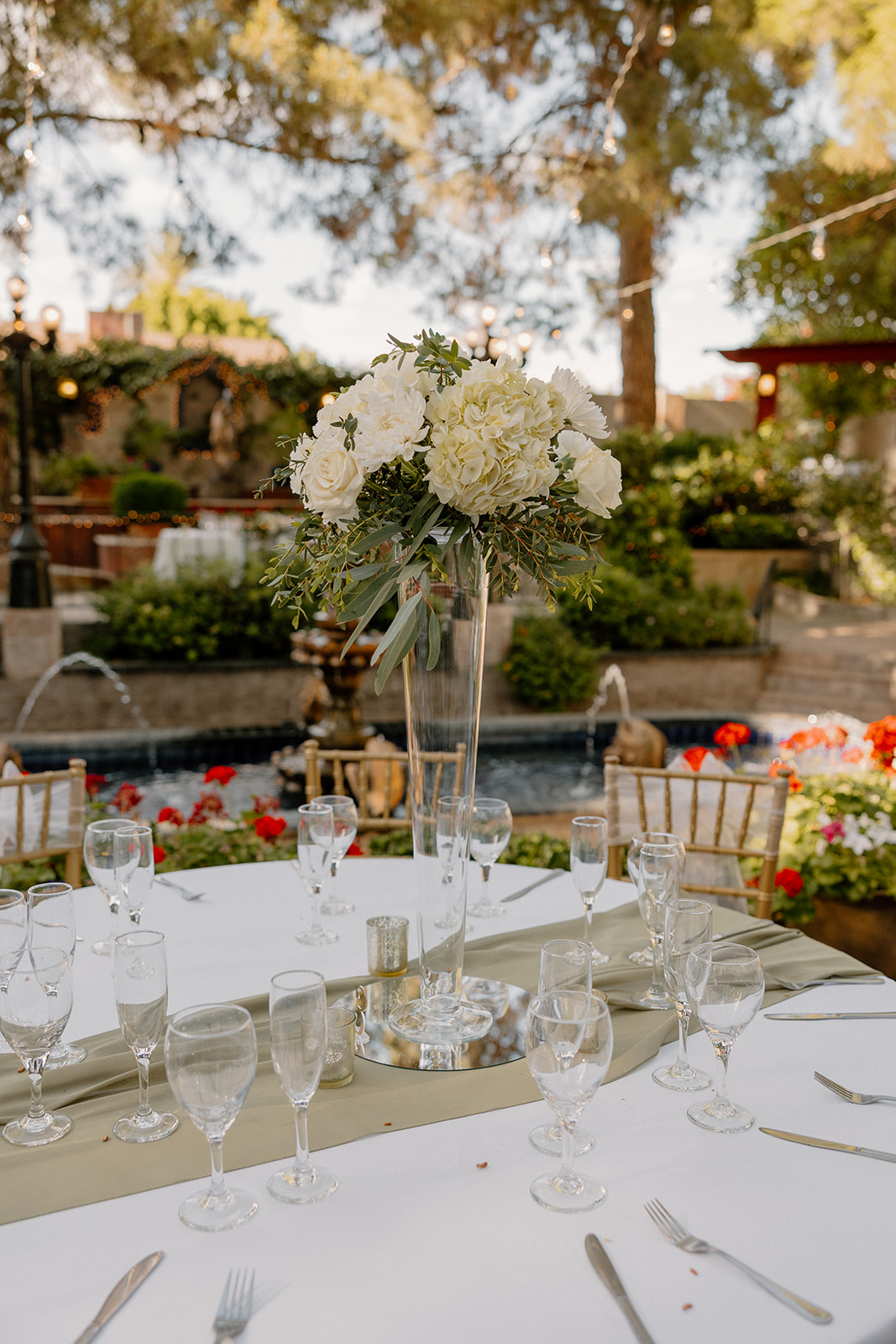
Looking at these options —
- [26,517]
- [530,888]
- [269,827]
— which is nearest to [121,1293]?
[530,888]

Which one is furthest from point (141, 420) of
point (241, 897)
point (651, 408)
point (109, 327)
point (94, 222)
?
point (241, 897)

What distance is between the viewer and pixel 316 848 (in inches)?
79.8

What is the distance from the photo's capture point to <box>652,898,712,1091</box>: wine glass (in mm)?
1500

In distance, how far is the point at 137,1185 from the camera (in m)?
1.24

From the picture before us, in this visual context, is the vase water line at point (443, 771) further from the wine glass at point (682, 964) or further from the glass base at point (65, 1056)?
the glass base at point (65, 1056)

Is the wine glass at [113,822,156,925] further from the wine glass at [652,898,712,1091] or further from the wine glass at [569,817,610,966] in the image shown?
the wine glass at [652,898,712,1091]

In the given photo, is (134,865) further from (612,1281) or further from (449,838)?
(612,1281)

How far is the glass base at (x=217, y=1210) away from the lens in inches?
45.9

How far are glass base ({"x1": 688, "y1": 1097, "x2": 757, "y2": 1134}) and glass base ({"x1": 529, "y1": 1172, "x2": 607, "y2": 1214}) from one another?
213 millimetres

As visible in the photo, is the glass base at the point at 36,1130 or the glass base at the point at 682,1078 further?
the glass base at the point at 682,1078

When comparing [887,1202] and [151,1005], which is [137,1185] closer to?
[151,1005]

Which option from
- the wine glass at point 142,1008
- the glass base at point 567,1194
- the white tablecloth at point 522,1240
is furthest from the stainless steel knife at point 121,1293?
the glass base at point 567,1194

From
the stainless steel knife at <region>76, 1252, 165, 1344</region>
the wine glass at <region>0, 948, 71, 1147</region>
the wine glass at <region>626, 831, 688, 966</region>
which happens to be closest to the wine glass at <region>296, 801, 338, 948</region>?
the wine glass at <region>626, 831, 688, 966</region>

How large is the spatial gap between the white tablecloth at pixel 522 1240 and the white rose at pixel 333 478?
2.84 ft
